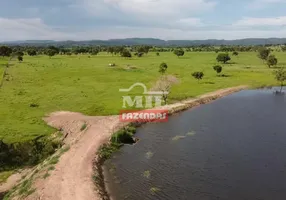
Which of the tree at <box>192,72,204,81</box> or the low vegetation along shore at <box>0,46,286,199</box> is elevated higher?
the tree at <box>192,72,204,81</box>

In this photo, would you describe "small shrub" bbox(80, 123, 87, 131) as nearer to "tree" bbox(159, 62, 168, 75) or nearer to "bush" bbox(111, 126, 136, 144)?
"bush" bbox(111, 126, 136, 144)

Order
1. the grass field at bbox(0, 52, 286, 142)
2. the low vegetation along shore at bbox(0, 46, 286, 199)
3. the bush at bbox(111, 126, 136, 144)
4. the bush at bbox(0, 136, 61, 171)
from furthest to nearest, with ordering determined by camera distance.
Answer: the grass field at bbox(0, 52, 286, 142) < the bush at bbox(111, 126, 136, 144) < the low vegetation along shore at bbox(0, 46, 286, 199) < the bush at bbox(0, 136, 61, 171)

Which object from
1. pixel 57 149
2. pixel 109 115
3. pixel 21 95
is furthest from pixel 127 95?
pixel 57 149

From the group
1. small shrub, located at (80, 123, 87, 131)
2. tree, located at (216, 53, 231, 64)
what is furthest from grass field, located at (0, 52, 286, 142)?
tree, located at (216, 53, 231, 64)

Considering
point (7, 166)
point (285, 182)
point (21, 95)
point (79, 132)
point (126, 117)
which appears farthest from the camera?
point (21, 95)

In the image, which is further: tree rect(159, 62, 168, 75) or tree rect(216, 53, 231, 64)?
tree rect(216, 53, 231, 64)

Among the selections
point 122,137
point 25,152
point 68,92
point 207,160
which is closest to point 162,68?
point 68,92

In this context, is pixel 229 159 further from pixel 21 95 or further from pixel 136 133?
pixel 21 95
